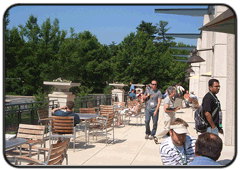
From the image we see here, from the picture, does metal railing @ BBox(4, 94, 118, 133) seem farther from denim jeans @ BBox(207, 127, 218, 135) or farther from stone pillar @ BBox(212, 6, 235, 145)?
stone pillar @ BBox(212, 6, 235, 145)

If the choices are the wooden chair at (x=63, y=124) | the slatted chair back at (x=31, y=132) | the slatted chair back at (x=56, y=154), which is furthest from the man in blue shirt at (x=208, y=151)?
the wooden chair at (x=63, y=124)

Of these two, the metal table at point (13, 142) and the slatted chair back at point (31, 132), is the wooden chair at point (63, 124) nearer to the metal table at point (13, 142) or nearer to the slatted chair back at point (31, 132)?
the slatted chair back at point (31, 132)

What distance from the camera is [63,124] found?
6441 millimetres

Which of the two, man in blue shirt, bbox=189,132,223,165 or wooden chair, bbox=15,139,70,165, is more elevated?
man in blue shirt, bbox=189,132,223,165

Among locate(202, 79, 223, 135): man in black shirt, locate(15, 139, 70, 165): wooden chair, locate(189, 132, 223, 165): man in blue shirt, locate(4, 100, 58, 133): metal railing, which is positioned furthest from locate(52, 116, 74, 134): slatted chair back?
locate(189, 132, 223, 165): man in blue shirt

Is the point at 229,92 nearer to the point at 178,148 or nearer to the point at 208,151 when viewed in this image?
the point at 178,148

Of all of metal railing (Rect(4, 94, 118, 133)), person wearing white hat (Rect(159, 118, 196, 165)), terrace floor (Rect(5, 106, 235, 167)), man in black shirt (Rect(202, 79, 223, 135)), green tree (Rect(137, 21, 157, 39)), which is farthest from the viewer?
green tree (Rect(137, 21, 157, 39))

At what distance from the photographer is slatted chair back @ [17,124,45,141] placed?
17.2ft

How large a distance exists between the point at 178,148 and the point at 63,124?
Result: 12.6 feet

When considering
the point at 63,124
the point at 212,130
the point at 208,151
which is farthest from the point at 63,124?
the point at 208,151

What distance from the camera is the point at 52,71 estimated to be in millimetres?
42875

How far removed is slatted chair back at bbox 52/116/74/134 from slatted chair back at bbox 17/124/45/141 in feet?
3.73

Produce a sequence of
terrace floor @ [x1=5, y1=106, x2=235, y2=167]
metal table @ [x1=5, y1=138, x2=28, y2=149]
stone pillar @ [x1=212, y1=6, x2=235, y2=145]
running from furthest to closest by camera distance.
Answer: stone pillar @ [x1=212, y1=6, x2=235, y2=145] < terrace floor @ [x1=5, y1=106, x2=235, y2=167] < metal table @ [x1=5, y1=138, x2=28, y2=149]

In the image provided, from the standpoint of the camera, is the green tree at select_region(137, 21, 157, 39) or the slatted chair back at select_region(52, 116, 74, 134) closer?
the slatted chair back at select_region(52, 116, 74, 134)
